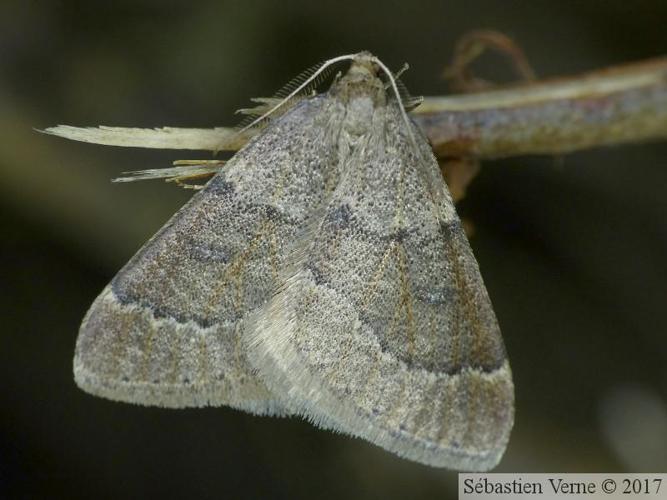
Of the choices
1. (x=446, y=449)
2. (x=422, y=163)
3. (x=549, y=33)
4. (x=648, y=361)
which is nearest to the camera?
(x=446, y=449)

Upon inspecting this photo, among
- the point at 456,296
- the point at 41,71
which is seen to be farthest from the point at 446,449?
the point at 41,71

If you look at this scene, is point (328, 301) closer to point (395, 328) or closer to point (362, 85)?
point (395, 328)

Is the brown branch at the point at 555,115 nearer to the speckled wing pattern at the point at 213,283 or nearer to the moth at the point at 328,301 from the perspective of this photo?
the moth at the point at 328,301

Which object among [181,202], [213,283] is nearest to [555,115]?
[213,283]

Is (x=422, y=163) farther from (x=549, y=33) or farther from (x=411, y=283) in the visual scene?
(x=549, y=33)

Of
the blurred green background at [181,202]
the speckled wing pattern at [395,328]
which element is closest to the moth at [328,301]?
the speckled wing pattern at [395,328]

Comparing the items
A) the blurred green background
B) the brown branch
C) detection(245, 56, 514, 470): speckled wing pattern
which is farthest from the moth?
the blurred green background
